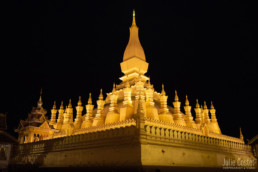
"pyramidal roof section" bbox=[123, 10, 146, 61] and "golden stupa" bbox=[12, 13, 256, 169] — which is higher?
"pyramidal roof section" bbox=[123, 10, 146, 61]

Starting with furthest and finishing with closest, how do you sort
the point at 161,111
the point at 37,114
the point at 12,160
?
the point at 37,114
the point at 12,160
the point at 161,111

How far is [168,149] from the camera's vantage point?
16.6 m

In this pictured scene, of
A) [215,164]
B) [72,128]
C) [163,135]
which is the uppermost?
[72,128]

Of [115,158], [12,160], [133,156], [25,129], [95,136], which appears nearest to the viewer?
[133,156]

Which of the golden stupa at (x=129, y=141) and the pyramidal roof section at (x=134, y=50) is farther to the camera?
the pyramidal roof section at (x=134, y=50)

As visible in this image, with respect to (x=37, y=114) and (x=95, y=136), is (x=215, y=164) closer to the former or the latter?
(x=95, y=136)

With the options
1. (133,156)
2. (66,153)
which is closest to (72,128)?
(66,153)

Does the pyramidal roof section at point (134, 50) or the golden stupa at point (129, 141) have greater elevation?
the pyramidal roof section at point (134, 50)

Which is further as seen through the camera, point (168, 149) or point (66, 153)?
point (66, 153)

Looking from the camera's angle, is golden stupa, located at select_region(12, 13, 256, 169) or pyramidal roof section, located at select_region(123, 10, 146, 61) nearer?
golden stupa, located at select_region(12, 13, 256, 169)

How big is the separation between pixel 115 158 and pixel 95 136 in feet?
9.47

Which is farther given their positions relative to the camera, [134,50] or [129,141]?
[134,50]

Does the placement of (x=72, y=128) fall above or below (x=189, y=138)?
above

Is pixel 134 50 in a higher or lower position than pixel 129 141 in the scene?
higher
